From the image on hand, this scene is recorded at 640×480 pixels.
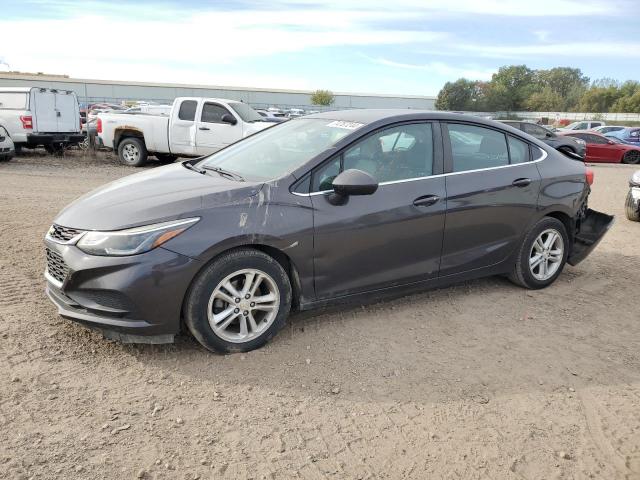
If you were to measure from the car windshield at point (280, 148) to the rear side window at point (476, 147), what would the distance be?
36.2 inches

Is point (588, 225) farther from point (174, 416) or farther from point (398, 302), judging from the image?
point (174, 416)

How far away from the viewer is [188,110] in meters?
14.1

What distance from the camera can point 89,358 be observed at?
144 inches

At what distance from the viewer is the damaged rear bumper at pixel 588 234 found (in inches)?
223

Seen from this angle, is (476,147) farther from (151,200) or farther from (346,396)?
(151,200)

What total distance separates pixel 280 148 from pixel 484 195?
5.78ft

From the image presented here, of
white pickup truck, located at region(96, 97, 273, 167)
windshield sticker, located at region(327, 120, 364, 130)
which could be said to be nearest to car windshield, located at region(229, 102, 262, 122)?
white pickup truck, located at region(96, 97, 273, 167)

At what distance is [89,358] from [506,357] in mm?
2862

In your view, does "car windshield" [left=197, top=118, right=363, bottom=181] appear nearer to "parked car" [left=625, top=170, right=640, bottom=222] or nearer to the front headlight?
the front headlight

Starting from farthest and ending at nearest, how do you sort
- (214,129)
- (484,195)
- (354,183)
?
(214,129)
(484,195)
(354,183)

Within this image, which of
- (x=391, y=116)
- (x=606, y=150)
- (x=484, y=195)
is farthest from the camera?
(x=606, y=150)

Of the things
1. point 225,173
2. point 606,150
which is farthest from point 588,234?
point 606,150

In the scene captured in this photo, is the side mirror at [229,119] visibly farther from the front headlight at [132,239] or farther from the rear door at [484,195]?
the front headlight at [132,239]

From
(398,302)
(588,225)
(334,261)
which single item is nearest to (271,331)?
(334,261)
